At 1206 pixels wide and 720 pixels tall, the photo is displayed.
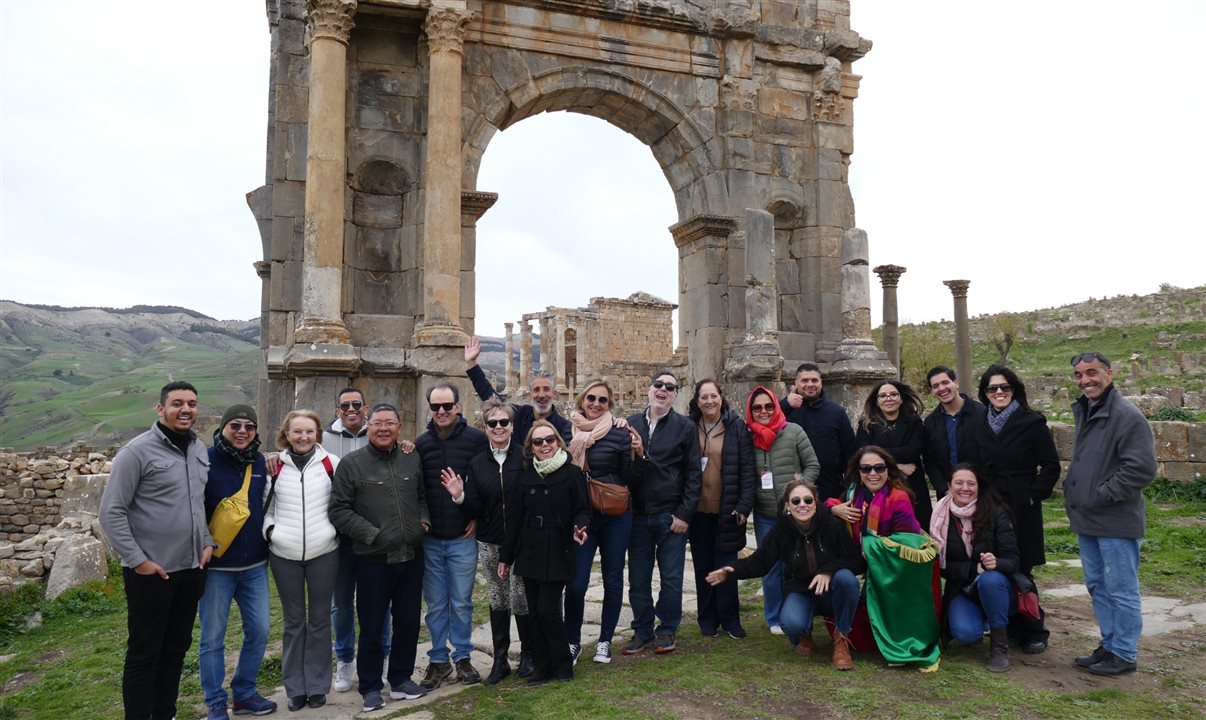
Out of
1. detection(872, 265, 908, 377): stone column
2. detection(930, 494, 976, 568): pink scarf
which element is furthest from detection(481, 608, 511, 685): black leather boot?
detection(872, 265, 908, 377): stone column

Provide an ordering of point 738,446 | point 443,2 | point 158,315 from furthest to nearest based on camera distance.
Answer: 1. point 158,315
2. point 443,2
3. point 738,446

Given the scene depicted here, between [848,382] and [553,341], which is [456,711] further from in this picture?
[553,341]

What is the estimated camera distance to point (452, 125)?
358 inches

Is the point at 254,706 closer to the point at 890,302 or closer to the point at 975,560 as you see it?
the point at 975,560

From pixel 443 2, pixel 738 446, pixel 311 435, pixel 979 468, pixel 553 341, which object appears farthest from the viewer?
pixel 553 341

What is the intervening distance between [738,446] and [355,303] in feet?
18.0

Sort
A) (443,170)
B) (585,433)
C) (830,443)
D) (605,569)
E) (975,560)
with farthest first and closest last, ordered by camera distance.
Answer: (443,170) → (830,443) → (605,569) → (585,433) → (975,560)

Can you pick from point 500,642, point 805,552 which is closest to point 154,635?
point 500,642

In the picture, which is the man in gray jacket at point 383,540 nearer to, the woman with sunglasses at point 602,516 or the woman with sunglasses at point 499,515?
the woman with sunglasses at point 499,515

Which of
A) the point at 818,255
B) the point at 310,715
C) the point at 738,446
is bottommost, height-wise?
the point at 310,715

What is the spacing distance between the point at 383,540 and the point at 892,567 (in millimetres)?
2979

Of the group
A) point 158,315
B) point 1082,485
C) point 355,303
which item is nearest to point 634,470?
point 1082,485

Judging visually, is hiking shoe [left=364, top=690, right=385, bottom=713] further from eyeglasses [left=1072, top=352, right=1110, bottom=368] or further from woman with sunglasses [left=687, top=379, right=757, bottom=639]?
eyeglasses [left=1072, top=352, right=1110, bottom=368]

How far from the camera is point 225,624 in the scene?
441 cm
